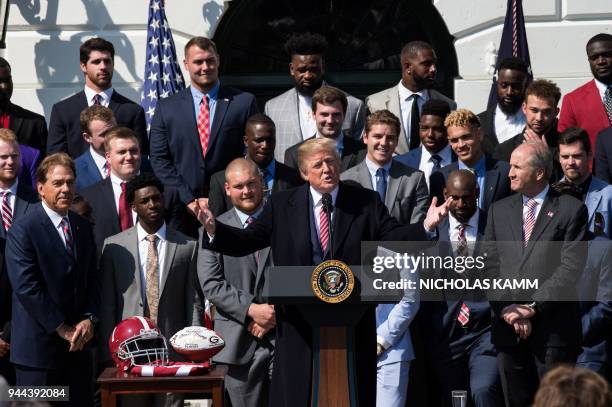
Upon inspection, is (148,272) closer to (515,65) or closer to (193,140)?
(193,140)

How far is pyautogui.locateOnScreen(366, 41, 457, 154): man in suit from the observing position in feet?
33.4

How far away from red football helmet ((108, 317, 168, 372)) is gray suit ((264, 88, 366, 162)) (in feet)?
7.98

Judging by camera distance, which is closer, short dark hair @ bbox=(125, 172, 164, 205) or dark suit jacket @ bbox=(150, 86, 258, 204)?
short dark hair @ bbox=(125, 172, 164, 205)

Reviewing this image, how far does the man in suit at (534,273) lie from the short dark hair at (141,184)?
7.15ft

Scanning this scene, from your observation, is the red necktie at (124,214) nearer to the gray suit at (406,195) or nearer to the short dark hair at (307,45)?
the gray suit at (406,195)

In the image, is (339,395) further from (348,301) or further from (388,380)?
(388,380)

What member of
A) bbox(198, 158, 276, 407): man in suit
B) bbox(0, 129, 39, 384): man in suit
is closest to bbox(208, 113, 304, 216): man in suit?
bbox(198, 158, 276, 407): man in suit

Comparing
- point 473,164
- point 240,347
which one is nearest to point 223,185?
point 240,347

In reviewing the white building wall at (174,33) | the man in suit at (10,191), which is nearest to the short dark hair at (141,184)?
the man in suit at (10,191)

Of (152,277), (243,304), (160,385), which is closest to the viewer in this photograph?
(160,385)

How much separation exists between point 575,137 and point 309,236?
2476 millimetres

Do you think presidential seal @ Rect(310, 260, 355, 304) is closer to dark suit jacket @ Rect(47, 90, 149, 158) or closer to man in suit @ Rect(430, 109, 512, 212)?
man in suit @ Rect(430, 109, 512, 212)

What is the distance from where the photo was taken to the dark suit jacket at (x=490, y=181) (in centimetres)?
920

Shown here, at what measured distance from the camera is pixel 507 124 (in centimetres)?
1013
